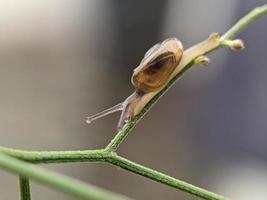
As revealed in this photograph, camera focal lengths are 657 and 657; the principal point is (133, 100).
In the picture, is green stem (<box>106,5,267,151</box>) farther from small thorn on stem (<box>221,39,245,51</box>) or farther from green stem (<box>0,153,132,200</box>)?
green stem (<box>0,153,132,200</box>)

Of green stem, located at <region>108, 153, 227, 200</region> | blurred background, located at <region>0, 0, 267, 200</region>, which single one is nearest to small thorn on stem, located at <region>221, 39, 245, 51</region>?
green stem, located at <region>108, 153, 227, 200</region>

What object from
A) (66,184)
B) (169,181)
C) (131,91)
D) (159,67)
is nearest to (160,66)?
(159,67)

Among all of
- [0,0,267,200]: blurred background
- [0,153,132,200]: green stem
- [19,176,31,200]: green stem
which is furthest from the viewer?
[0,0,267,200]: blurred background

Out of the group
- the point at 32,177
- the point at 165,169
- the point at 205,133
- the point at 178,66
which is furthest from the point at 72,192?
the point at 205,133

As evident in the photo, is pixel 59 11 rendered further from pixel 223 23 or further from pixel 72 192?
pixel 72 192

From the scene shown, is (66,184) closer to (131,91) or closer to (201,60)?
(201,60)

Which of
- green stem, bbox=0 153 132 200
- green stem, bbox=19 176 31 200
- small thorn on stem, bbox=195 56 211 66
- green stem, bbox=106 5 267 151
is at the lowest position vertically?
green stem, bbox=0 153 132 200

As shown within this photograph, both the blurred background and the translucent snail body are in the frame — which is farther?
the blurred background
